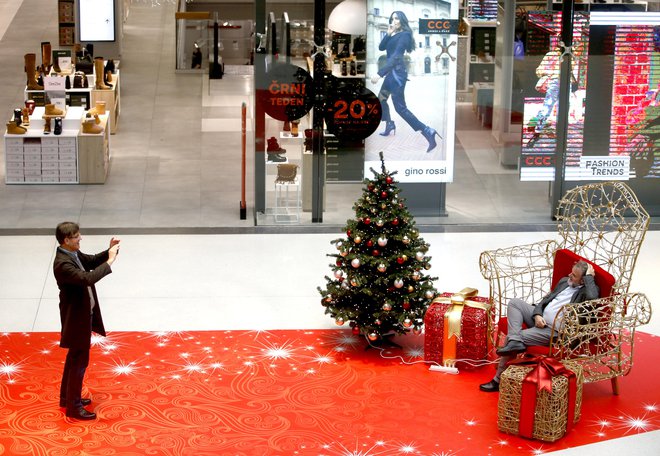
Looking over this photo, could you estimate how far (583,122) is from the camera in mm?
12844

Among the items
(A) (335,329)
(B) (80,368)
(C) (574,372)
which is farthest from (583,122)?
(B) (80,368)

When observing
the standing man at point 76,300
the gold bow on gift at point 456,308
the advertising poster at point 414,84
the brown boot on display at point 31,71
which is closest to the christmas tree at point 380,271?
the gold bow on gift at point 456,308

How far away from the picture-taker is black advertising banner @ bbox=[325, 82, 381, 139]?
12414mm

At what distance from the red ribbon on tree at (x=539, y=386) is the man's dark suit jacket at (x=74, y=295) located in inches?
107

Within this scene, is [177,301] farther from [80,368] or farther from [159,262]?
[80,368]

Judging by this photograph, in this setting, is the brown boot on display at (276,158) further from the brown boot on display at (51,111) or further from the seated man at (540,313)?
the seated man at (540,313)

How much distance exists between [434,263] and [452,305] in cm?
239

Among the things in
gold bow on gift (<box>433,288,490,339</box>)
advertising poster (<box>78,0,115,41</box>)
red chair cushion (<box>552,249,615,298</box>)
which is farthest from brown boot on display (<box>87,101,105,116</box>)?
red chair cushion (<box>552,249,615,298</box>)

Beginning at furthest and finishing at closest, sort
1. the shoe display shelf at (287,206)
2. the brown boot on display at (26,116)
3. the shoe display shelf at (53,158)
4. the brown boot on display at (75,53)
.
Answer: the brown boot on display at (75,53), the brown boot on display at (26,116), the shoe display shelf at (53,158), the shoe display shelf at (287,206)

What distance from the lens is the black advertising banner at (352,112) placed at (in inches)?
489

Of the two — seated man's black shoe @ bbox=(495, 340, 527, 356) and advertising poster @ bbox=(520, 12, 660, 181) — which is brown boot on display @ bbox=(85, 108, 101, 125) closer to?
advertising poster @ bbox=(520, 12, 660, 181)

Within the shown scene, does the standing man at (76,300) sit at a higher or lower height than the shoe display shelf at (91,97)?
lower

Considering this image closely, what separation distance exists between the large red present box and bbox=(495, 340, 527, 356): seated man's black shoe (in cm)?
49

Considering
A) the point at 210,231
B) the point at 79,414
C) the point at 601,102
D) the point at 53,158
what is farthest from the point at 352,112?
the point at 79,414
